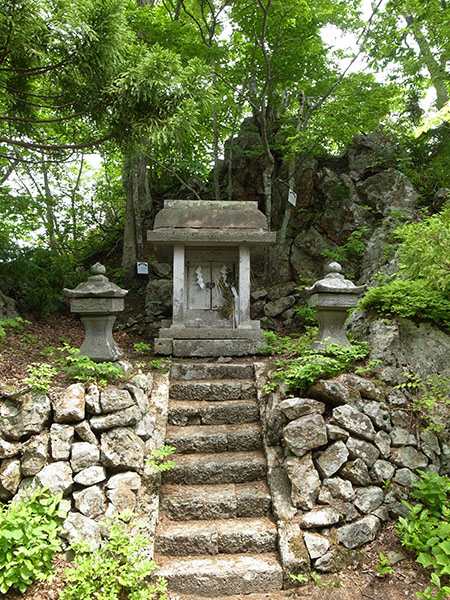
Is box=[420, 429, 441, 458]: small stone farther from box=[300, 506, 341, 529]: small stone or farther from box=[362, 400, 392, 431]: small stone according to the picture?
box=[300, 506, 341, 529]: small stone

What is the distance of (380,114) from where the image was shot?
10.0 meters

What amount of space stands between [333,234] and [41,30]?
809 cm

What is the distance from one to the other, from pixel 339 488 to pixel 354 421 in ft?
2.21

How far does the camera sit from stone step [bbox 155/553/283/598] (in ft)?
11.2

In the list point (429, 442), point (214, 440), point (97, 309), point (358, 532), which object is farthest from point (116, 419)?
point (429, 442)

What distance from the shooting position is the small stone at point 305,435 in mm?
4035

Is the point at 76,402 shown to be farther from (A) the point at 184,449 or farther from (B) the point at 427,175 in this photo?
(B) the point at 427,175

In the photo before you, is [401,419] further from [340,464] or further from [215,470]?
[215,470]

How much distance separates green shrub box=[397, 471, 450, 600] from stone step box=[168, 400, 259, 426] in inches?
76.0

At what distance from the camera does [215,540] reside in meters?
3.69

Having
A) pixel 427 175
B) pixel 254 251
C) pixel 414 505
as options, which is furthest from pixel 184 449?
pixel 427 175

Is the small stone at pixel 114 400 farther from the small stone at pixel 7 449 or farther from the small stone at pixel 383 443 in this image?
the small stone at pixel 383 443

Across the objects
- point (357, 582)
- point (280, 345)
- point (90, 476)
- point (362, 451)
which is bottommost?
point (357, 582)

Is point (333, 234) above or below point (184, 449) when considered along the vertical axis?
above
